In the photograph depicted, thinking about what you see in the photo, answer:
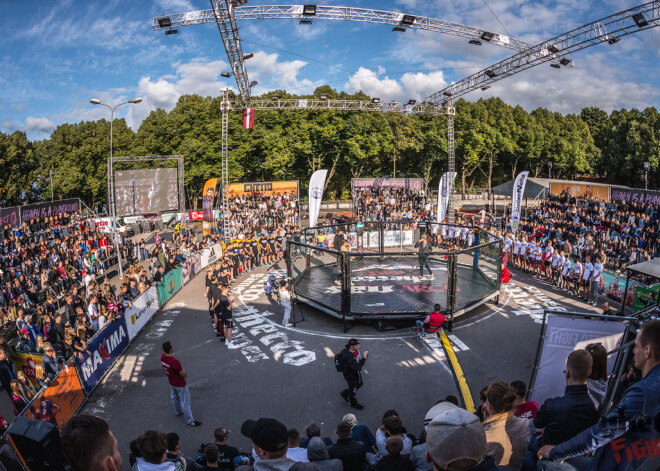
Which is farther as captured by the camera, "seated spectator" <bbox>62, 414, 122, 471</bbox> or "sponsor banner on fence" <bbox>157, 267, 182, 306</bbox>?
"sponsor banner on fence" <bbox>157, 267, 182, 306</bbox>

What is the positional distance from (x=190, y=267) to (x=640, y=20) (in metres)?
24.3

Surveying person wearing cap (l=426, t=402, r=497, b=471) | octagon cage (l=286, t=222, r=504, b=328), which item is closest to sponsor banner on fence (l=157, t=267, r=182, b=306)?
octagon cage (l=286, t=222, r=504, b=328)

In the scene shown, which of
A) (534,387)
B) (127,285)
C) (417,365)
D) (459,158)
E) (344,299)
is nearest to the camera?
(534,387)

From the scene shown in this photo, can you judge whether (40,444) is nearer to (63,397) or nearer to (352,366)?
(63,397)

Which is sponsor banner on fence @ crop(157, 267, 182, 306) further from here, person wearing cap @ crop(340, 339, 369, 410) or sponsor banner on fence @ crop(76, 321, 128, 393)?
person wearing cap @ crop(340, 339, 369, 410)

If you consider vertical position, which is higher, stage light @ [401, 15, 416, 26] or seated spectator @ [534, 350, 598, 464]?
stage light @ [401, 15, 416, 26]

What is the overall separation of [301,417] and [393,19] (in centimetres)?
2279

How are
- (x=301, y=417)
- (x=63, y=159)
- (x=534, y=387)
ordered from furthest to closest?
(x=63, y=159)
(x=301, y=417)
(x=534, y=387)

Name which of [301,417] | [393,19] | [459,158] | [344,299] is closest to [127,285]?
[344,299]

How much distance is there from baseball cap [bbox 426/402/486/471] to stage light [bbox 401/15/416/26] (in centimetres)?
2570

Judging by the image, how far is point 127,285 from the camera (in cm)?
1588

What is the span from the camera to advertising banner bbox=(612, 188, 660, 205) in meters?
25.8

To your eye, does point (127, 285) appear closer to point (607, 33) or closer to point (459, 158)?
point (607, 33)

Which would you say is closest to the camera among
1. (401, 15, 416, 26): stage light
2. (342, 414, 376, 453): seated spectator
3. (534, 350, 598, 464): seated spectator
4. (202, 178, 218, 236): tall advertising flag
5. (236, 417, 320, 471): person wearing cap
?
(236, 417, 320, 471): person wearing cap
